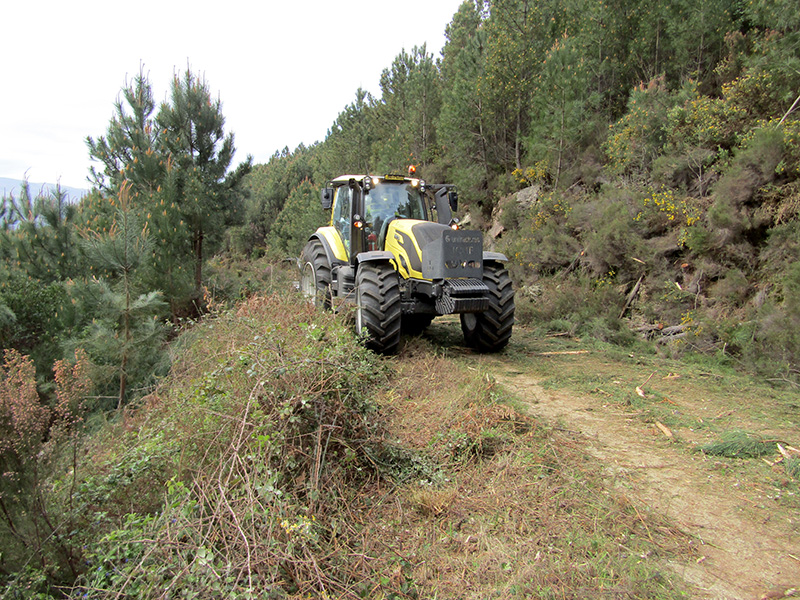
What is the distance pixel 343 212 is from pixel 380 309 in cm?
247

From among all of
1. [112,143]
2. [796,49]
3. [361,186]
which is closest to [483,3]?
[796,49]

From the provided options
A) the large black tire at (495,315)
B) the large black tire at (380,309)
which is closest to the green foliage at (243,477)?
the large black tire at (380,309)

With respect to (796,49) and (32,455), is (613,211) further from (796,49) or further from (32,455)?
(32,455)

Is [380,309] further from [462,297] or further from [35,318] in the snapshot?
[35,318]

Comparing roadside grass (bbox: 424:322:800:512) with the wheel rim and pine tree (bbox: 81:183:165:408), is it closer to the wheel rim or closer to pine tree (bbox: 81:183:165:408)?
the wheel rim

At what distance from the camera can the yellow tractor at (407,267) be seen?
549cm

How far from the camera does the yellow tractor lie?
18.0ft

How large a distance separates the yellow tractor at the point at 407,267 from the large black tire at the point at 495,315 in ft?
0.04

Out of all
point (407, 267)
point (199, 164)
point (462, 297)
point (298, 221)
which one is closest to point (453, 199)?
point (407, 267)

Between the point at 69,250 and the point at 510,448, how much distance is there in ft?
33.2

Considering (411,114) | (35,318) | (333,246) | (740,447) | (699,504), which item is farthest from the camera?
(411,114)

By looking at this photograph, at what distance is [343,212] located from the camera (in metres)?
7.33

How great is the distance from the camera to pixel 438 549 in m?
2.45

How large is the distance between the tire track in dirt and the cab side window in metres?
3.96
